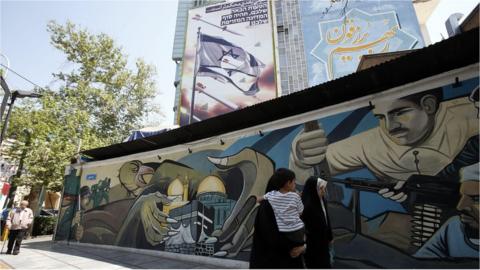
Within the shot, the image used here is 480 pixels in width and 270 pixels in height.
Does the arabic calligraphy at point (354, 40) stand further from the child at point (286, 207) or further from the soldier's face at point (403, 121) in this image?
the child at point (286, 207)

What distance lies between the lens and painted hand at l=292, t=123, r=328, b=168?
19.4ft

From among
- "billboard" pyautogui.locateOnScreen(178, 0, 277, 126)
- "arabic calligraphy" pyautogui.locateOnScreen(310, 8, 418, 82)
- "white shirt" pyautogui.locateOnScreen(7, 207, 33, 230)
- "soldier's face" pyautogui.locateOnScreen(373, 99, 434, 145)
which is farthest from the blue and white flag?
"soldier's face" pyautogui.locateOnScreen(373, 99, 434, 145)

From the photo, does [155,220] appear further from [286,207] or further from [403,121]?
[403,121]

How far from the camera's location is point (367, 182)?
16.9ft

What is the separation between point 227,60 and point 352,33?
11324 millimetres

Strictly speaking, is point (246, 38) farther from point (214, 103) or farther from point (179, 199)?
point (179, 199)

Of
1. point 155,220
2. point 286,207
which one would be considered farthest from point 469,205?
point 155,220

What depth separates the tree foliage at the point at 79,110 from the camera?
51.6ft

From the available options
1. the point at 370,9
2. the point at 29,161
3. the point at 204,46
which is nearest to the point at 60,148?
the point at 29,161

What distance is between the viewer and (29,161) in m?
15.3

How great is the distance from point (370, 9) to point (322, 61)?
6.95 m

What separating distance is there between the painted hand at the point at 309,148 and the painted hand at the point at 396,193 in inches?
54.2

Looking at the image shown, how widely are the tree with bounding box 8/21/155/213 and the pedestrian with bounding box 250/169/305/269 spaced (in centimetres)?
1595

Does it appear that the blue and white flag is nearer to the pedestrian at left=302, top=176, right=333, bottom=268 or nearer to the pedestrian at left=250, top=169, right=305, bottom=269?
the pedestrian at left=302, top=176, right=333, bottom=268
